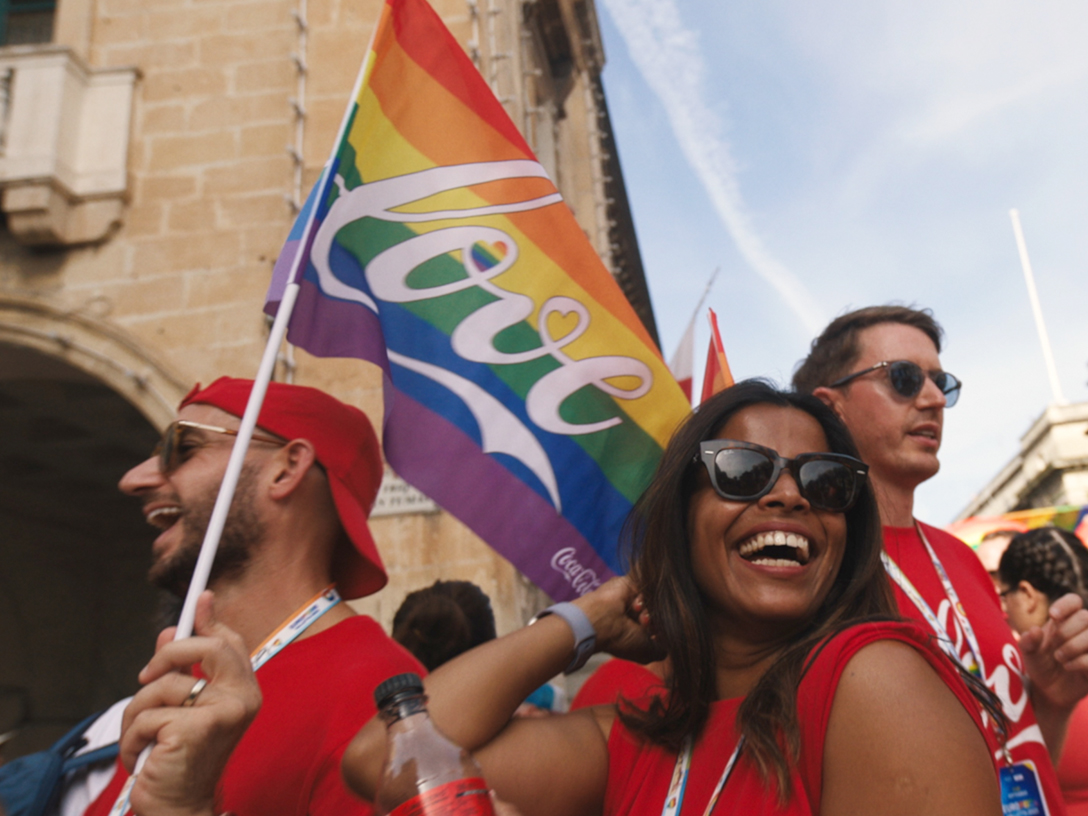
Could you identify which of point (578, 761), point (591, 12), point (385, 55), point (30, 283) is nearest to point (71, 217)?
point (30, 283)

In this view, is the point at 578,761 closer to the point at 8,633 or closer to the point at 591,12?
the point at 8,633

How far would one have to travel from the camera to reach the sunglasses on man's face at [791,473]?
65.3 inches

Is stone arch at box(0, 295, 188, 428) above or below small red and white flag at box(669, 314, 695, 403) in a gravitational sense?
above

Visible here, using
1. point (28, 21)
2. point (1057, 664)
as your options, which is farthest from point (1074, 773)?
point (28, 21)

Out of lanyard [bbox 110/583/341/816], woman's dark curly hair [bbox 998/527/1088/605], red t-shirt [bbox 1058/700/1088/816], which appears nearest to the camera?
lanyard [bbox 110/583/341/816]

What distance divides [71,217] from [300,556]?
19.2 feet

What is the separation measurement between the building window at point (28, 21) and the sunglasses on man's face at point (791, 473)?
902 centimetres

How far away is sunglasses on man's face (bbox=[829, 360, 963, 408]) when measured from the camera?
2.70m

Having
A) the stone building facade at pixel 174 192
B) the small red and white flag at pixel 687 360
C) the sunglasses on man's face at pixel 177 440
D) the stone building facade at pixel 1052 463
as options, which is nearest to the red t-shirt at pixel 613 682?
the sunglasses on man's face at pixel 177 440

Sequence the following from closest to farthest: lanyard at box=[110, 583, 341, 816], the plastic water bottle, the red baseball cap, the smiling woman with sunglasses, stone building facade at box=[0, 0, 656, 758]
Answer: the plastic water bottle < the smiling woman with sunglasses < lanyard at box=[110, 583, 341, 816] < the red baseball cap < stone building facade at box=[0, 0, 656, 758]

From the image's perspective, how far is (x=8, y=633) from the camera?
1078 centimetres

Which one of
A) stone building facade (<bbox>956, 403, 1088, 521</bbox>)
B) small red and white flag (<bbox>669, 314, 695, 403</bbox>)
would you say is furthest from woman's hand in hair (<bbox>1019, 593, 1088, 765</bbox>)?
stone building facade (<bbox>956, 403, 1088, 521</bbox>)

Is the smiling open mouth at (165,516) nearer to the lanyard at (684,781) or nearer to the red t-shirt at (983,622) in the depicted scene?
the lanyard at (684,781)

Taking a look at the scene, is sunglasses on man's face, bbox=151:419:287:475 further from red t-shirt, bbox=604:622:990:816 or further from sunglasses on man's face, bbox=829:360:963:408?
sunglasses on man's face, bbox=829:360:963:408
